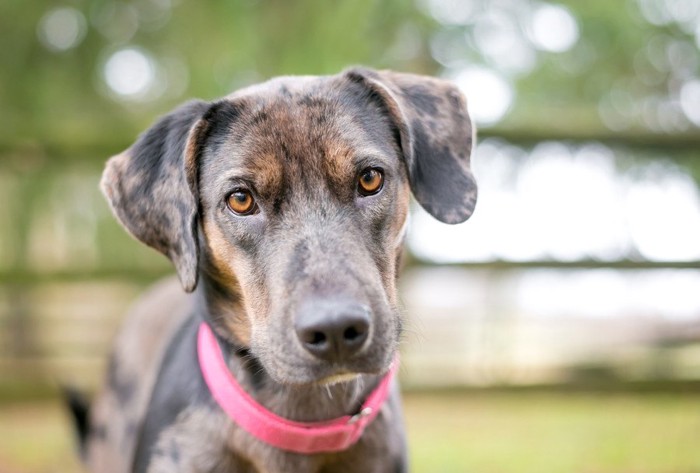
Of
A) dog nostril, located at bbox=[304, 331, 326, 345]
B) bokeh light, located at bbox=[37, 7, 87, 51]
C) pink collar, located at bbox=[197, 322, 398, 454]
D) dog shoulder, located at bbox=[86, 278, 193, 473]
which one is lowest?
dog shoulder, located at bbox=[86, 278, 193, 473]

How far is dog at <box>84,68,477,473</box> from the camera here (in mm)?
2471

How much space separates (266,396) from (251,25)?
4.11 metres

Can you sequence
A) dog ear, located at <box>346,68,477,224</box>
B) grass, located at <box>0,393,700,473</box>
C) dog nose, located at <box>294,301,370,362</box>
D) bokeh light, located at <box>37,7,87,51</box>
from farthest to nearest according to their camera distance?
bokeh light, located at <box>37,7,87,51</box> < grass, located at <box>0,393,700,473</box> < dog ear, located at <box>346,68,477,224</box> < dog nose, located at <box>294,301,370,362</box>

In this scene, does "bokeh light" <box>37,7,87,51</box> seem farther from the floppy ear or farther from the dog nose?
the dog nose

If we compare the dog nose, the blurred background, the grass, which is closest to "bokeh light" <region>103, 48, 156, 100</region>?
the blurred background

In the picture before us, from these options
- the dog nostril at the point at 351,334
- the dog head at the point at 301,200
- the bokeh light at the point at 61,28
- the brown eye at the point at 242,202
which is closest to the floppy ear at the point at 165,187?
the dog head at the point at 301,200

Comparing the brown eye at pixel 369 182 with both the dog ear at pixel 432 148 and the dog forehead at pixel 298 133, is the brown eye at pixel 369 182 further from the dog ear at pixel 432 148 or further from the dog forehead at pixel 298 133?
the dog ear at pixel 432 148

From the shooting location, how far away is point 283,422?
2.66m

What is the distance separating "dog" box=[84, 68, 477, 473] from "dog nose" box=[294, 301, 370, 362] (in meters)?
0.05

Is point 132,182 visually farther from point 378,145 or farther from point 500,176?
point 500,176

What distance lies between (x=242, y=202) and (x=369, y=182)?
15.7 inches

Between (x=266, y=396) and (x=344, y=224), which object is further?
(x=266, y=396)

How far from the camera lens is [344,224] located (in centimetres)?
254

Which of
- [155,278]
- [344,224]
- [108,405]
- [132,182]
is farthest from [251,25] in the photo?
[344,224]
